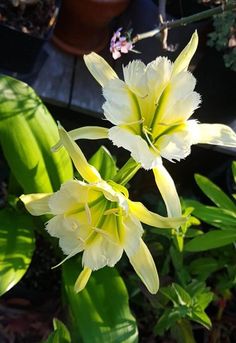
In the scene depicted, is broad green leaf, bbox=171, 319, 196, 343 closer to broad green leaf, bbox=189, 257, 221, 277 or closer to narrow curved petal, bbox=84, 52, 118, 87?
broad green leaf, bbox=189, 257, 221, 277

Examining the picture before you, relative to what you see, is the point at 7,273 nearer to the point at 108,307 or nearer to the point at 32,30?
the point at 108,307

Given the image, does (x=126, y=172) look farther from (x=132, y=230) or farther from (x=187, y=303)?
(x=187, y=303)

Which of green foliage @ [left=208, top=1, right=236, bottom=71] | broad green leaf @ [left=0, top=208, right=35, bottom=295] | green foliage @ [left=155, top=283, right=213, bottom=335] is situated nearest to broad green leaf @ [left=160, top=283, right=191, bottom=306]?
green foliage @ [left=155, top=283, right=213, bottom=335]

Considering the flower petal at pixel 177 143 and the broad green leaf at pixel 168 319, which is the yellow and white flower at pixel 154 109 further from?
the broad green leaf at pixel 168 319

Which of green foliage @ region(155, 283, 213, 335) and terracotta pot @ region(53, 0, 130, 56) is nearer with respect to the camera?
green foliage @ region(155, 283, 213, 335)

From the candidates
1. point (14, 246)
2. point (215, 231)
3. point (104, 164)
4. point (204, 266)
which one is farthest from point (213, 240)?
point (14, 246)

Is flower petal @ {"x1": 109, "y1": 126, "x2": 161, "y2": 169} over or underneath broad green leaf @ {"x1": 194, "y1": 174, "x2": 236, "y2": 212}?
over
